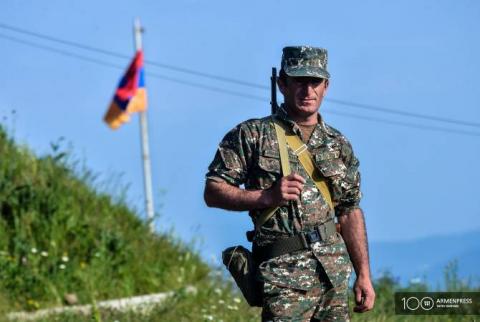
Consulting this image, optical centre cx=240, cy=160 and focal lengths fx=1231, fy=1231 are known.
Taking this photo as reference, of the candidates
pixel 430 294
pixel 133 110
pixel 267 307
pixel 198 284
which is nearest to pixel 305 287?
pixel 267 307

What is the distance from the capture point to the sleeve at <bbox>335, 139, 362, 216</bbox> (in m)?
6.80

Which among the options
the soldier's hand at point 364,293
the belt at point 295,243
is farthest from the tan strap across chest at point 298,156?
the soldier's hand at point 364,293

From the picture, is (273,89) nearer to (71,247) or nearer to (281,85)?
(281,85)

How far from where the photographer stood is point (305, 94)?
6.60 meters

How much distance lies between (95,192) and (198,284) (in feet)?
8.66

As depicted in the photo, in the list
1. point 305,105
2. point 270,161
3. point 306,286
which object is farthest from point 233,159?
point 306,286

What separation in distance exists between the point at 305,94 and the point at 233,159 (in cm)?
52

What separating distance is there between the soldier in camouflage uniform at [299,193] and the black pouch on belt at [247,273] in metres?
0.08

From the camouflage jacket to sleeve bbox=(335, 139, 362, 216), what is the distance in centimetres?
8

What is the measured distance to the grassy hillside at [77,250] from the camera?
14.4m

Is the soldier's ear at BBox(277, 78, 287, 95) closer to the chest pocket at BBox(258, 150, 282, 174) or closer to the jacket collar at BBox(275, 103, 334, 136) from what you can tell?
the jacket collar at BBox(275, 103, 334, 136)

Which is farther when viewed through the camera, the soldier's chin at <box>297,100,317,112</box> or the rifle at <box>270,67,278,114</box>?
the rifle at <box>270,67,278,114</box>

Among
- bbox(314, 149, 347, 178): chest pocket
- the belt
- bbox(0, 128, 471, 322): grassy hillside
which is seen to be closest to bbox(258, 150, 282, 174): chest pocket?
bbox(314, 149, 347, 178): chest pocket

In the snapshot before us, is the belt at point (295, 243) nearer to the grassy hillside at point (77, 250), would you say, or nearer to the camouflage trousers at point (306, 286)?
the camouflage trousers at point (306, 286)
